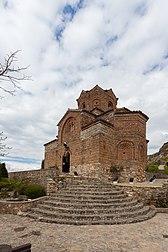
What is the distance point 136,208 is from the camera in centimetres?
998

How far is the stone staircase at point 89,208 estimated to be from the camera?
834cm

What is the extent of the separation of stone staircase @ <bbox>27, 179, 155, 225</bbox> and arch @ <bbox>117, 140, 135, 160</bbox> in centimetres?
789

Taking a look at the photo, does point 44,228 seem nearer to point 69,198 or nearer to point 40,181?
Result: point 69,198

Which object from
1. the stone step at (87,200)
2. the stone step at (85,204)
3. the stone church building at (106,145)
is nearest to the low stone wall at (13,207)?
the stone step at (85,204)

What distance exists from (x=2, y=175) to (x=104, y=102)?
1586cm

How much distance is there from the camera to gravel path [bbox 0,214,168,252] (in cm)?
530

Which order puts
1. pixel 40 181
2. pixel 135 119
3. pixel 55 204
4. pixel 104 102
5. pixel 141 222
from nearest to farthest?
pixel 141 222
pixel 55 204
pixel 40 181
pixel 135 119
pixel 104 102

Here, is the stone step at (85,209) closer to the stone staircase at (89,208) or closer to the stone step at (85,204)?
the stone staircase at (89,208)

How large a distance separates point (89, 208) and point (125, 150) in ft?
37.1

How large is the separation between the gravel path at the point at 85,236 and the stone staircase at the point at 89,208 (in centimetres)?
57

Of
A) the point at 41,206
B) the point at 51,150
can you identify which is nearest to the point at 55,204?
the point at 41,206

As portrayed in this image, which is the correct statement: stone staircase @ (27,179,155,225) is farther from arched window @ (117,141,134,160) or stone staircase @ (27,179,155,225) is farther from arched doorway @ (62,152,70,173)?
arched doorway @ (62,152,70,173)

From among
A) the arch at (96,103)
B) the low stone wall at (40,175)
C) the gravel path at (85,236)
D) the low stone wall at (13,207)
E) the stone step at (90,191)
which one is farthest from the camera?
the arch at (96,103)

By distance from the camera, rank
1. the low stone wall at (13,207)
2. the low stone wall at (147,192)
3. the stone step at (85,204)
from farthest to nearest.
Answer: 1. the low stone wall at (147,192)
2. the low stone wall at (13,207)
3. the stone step at (85,204)
